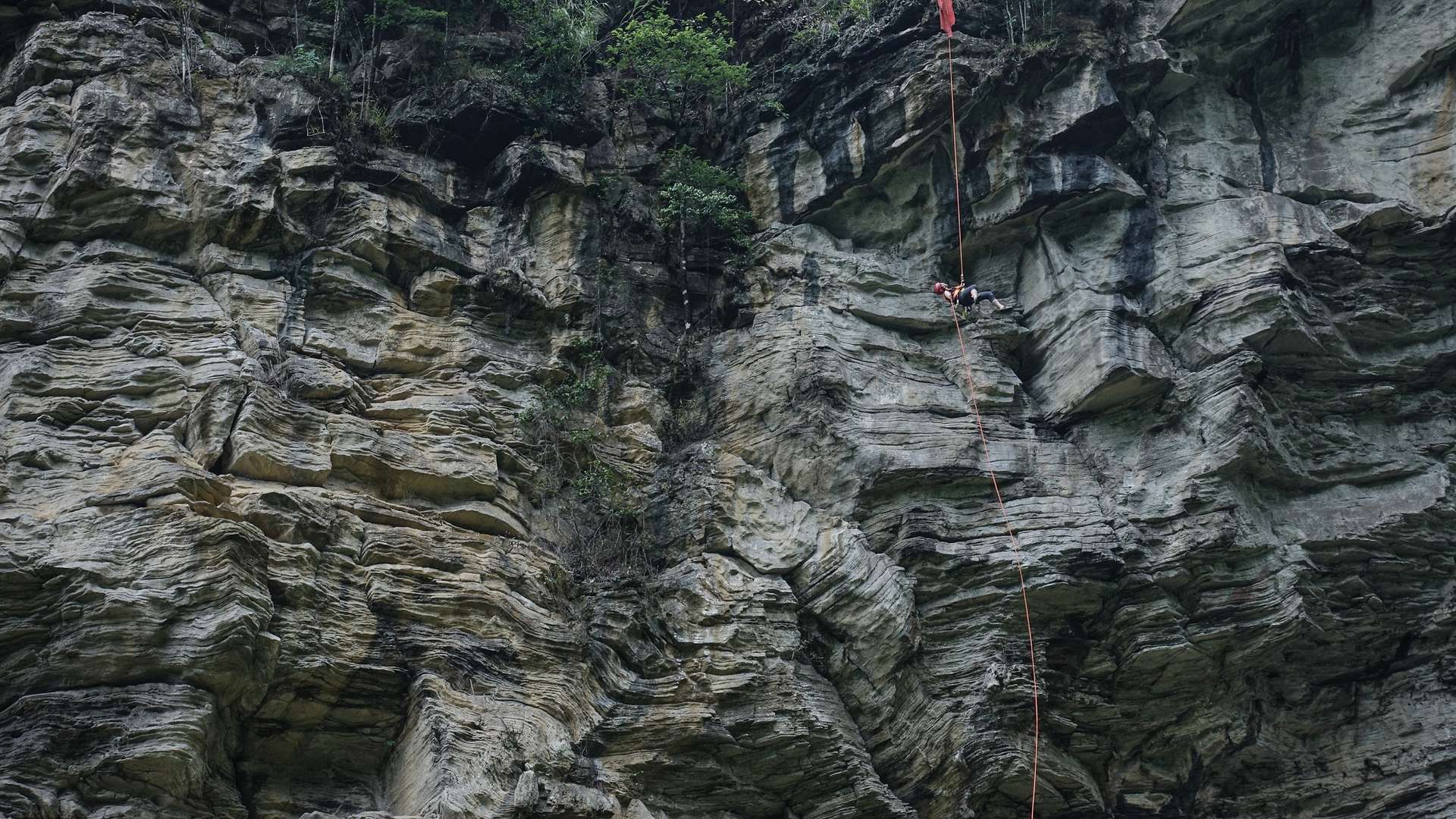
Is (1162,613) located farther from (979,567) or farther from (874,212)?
(874,212)

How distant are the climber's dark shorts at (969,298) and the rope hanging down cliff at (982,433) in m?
0.23

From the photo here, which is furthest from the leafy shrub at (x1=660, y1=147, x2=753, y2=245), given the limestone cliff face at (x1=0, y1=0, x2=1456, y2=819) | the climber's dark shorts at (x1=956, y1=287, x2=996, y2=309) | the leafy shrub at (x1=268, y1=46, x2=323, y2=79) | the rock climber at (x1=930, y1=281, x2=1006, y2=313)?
the leafy shrub at (x1=268, y1=46, x2=323, y2=79)

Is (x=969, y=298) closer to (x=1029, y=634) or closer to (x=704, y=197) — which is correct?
(x=704, y=197)

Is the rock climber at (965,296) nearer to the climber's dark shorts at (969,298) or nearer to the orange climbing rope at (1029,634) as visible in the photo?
the climber's dark shorts at (969,298)

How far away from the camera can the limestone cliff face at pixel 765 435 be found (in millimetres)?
12875

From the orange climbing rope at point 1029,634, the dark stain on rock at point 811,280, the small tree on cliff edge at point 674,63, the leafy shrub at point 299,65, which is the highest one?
the small tree on cliff edge at point 674,63

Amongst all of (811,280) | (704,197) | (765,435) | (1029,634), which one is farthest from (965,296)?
(1029,634)

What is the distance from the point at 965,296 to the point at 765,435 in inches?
122

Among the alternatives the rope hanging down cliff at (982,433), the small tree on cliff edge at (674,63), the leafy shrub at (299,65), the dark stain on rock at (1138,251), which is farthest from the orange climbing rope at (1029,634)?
the leafy shrub at (299,65)

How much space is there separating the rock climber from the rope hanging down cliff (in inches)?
5.3

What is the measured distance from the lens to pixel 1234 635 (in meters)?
15.6

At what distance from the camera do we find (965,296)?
17094mm

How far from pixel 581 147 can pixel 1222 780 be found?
11545 millimetres

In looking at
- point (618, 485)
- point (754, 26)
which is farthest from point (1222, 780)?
point (754, 26)
